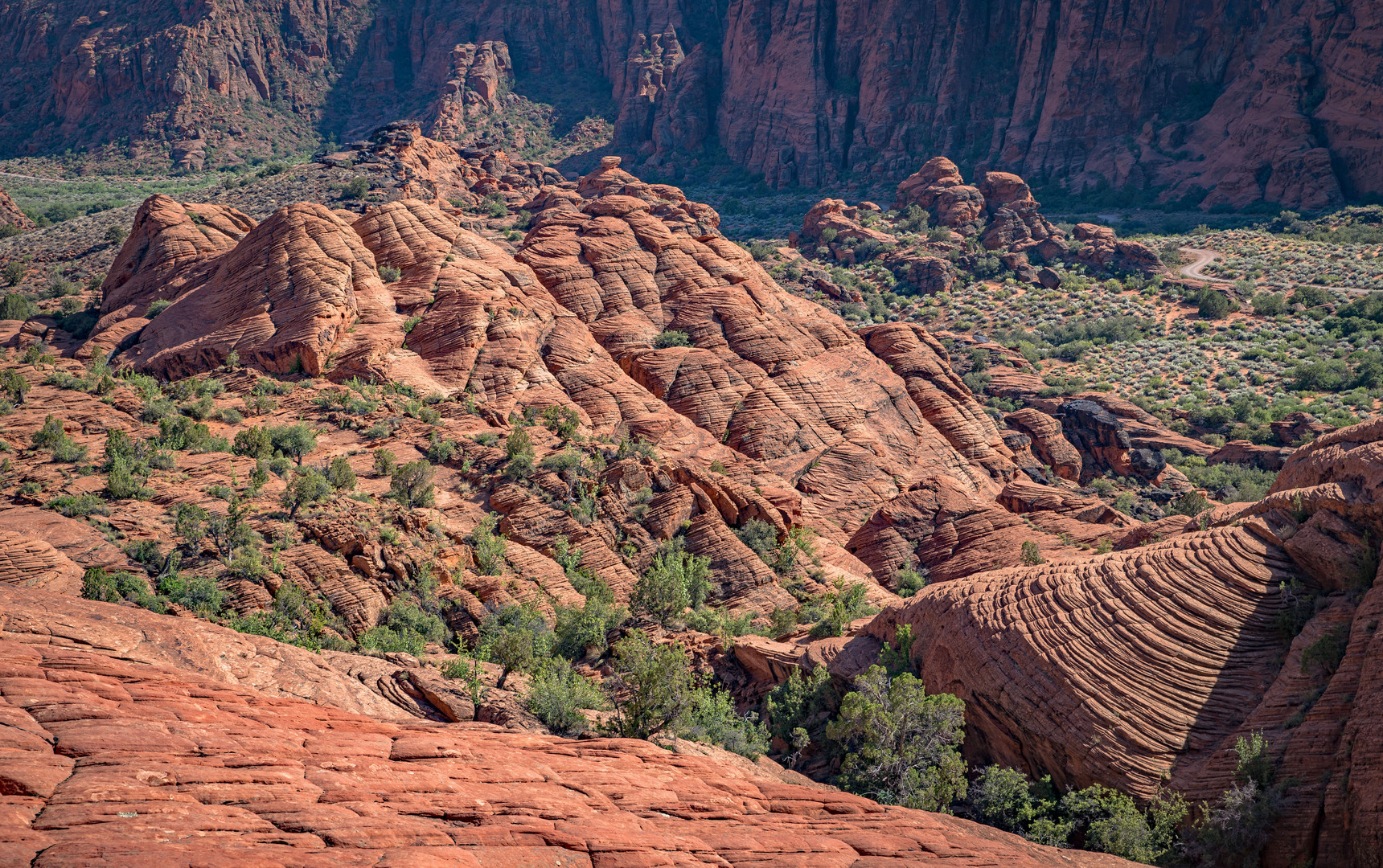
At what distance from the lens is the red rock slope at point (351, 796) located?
8367 mm

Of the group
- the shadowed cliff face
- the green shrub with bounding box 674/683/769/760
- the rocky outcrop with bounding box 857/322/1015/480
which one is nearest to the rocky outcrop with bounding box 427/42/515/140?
the shadowed cliff face

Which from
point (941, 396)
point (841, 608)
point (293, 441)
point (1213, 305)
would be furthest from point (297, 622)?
point (1213, 305)

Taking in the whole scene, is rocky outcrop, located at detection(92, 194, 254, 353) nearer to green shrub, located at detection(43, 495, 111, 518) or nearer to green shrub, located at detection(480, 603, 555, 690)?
green shrub, located at detection(43, 495, 111, 518)

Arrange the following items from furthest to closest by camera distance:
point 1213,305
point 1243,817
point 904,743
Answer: point 1213,305
point 904,743
point 1243,817

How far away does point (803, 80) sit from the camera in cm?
12294

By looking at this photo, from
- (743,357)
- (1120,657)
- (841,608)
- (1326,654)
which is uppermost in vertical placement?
(1326,654)

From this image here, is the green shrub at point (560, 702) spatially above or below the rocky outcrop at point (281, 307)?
below

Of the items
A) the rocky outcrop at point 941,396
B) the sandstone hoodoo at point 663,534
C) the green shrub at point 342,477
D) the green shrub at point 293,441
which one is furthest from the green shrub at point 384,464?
the rocky outcrop at point 941,396

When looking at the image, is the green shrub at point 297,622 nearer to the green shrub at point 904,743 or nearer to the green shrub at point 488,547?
the green shrub at point 488,547

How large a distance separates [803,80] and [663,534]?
10991 cm

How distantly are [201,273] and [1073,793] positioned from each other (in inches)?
1565

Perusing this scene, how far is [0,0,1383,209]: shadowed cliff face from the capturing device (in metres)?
92.3

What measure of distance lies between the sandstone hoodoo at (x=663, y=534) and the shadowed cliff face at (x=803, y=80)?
12466mm

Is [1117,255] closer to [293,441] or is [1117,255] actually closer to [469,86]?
[293,441]
